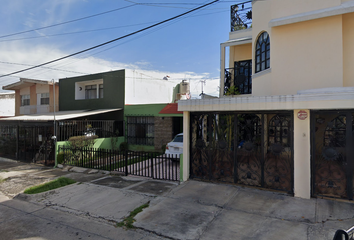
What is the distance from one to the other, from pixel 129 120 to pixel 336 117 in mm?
12265

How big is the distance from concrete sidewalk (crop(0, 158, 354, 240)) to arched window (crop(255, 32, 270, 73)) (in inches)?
203

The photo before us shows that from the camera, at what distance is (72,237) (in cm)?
441

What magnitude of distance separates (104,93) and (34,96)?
9512mm

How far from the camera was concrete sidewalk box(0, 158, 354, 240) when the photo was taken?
442 centimetres

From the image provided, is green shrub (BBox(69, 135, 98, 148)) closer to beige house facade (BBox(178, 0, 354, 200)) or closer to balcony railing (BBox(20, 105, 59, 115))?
beige house facade (BBox(178, 0, 354, 200))

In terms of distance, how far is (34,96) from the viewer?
21750mm

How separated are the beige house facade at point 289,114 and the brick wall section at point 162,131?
6.08m

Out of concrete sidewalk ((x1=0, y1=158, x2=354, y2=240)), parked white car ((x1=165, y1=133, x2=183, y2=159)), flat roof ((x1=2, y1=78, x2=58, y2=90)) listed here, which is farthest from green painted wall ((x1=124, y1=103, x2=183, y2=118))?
flat roof ((x1=2, y1=78, x2=58, y2=90))

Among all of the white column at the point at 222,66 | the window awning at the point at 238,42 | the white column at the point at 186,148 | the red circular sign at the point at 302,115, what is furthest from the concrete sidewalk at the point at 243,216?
the window awning at the point at 238,42

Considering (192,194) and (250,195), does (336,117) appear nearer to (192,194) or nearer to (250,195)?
(250,195)

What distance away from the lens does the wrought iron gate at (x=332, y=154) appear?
5.26 meters

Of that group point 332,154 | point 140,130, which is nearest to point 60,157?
point 140,130

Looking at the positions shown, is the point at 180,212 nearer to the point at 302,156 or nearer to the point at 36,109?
the point at 302,156

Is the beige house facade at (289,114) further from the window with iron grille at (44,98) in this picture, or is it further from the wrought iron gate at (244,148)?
the window with iron grille at (44,98)
